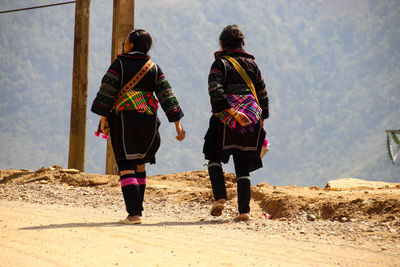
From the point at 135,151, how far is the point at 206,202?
9.63 feet

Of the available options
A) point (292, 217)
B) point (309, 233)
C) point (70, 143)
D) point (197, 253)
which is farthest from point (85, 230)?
point (70, 143)

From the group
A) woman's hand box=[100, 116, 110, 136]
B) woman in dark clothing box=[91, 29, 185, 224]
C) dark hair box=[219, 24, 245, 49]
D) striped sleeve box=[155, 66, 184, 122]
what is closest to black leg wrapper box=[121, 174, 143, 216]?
woman in dark clothing box=[91, 29, 185, 224]

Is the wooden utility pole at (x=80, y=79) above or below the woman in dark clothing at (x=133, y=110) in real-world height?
above

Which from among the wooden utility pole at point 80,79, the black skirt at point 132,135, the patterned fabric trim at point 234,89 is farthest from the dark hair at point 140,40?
the wooden utility pole at point 80,79

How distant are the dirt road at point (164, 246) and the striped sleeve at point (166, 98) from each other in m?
1.06

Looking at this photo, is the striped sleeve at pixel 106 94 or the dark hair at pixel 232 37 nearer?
the striped sleeve at pixel 106 94

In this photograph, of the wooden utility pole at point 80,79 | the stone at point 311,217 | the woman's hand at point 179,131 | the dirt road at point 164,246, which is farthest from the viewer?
the wooden utility pole at point 80,79

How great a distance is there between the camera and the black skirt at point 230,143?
559 centimetres

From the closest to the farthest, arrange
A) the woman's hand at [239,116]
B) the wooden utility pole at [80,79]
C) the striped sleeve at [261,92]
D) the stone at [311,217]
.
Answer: the woman's hand at [239,116] → the striped sleeve at [261,92] → the stone at [311,217] → the wooden utility pole at [80,79]

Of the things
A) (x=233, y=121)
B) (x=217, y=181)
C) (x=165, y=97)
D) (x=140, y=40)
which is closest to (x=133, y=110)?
(x=165, y=97)

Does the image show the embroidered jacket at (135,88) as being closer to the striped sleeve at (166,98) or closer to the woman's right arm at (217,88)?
the striped sleeve at (166,98)

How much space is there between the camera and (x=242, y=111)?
18.1 feet

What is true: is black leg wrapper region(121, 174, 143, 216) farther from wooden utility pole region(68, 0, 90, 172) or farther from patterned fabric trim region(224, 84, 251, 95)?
wooden utility pole region(68, 0, 90, 172)

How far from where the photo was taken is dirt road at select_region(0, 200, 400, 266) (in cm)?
362
